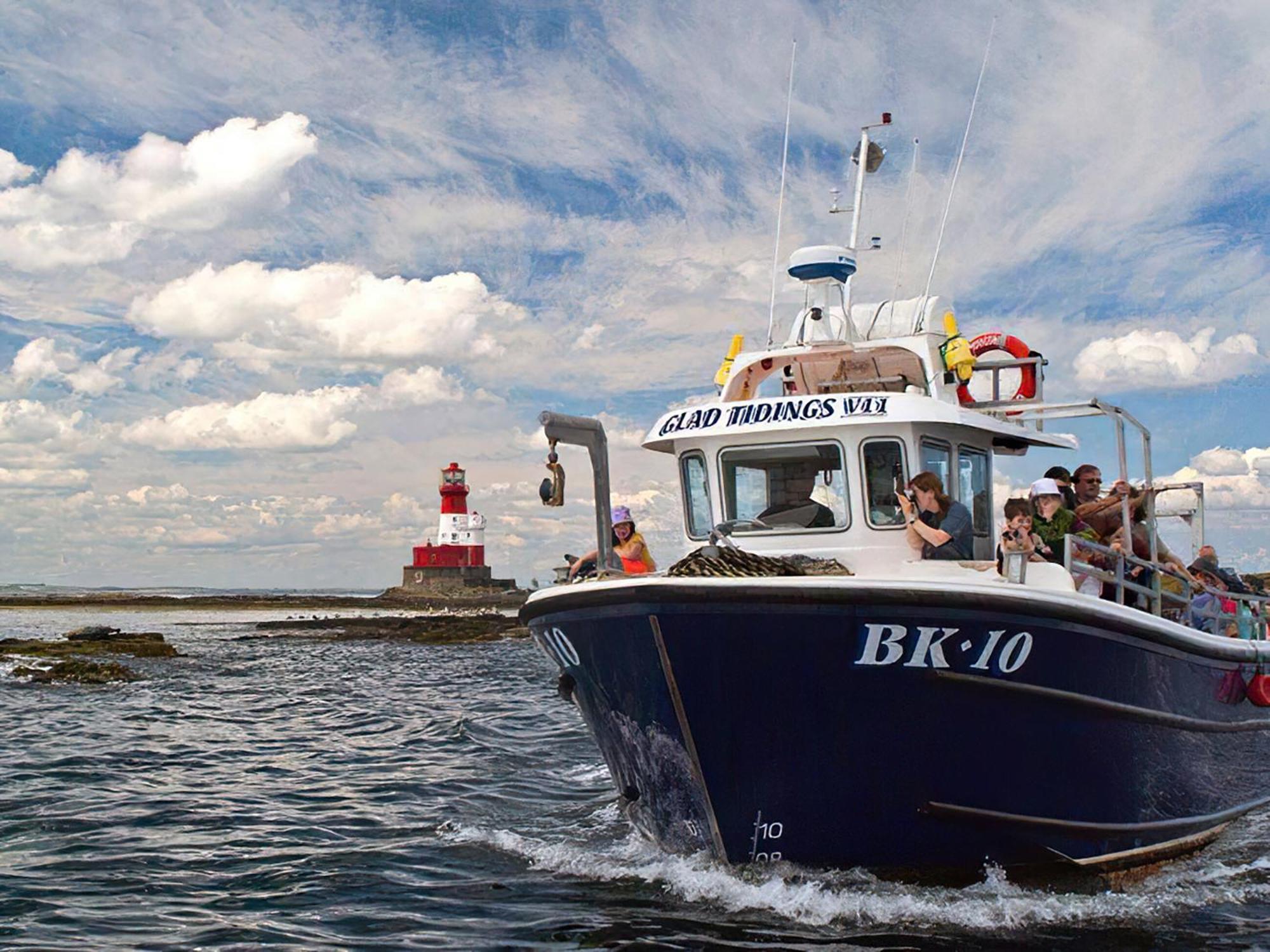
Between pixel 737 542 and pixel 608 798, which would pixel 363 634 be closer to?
pixel 608 798

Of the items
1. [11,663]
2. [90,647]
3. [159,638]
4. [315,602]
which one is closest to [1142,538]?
[11,663]

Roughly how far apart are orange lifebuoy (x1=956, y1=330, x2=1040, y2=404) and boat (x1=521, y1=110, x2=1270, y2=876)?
0.75 meters

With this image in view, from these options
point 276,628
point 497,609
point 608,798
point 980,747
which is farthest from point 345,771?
point 497,609

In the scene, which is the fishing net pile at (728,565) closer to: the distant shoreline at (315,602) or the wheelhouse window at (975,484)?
the wheelhouse window at (975,484)

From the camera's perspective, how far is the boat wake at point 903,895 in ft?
25.1

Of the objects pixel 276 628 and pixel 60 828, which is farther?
pixel 276 628

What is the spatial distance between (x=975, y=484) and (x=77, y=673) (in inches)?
898

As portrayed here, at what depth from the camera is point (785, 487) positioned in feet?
32.1

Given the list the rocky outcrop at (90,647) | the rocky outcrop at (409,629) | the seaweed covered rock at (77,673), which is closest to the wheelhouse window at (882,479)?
the seaweed covered rock at (77,673)

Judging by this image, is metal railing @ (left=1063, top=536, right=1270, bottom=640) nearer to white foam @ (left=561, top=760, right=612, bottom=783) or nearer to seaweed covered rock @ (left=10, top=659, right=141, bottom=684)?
white foam @ (left=561, top=760, right=612, bottom=783)

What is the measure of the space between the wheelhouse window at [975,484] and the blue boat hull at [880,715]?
2.18 meters

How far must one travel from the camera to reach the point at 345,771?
48.0ft

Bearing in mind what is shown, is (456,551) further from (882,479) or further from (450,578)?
(882,479)

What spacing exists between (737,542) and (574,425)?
167 centimetres
